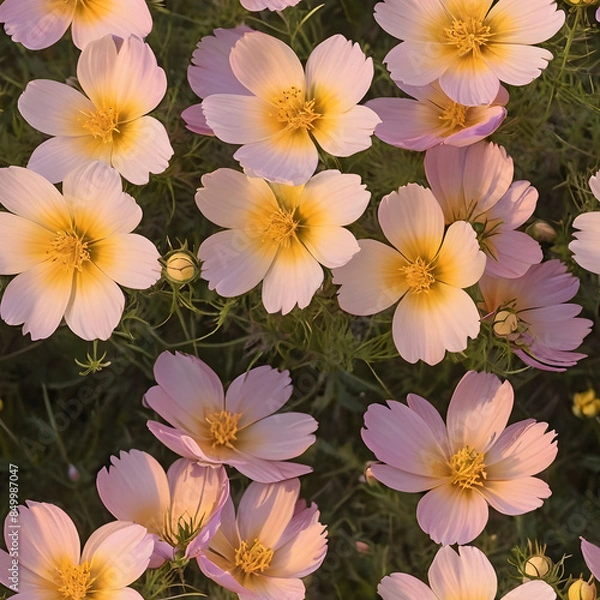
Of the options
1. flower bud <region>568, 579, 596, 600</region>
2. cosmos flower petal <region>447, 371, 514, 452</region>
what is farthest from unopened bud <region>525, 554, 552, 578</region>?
cosmos flower petal <region>447, 371, 514, 452</region>

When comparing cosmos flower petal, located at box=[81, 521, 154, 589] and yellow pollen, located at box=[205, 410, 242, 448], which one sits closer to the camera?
cosmos flower petal, located at box=[81, 521, 154, 589]

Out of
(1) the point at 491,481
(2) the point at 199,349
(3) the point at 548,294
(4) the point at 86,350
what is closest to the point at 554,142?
(3) the point at 548,294

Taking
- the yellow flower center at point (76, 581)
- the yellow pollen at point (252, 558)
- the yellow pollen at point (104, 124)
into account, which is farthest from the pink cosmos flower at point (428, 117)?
the yellow flower center at point (76, 581)

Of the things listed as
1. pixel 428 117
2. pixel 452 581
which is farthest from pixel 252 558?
pixel 428 117

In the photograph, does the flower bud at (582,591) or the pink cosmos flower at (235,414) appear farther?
the pink cosmos flower at (235,414)

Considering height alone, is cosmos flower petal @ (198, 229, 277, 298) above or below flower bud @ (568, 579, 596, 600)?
above

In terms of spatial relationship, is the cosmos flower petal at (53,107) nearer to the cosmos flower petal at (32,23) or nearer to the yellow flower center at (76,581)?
the cosmos flower petal at (32,23)

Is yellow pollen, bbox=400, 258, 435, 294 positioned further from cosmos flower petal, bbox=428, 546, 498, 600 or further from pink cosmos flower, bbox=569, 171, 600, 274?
cosmos flower petal, bbox=428, 546, 498, 600

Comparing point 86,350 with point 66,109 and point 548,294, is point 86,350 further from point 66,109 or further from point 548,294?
point 548,294
